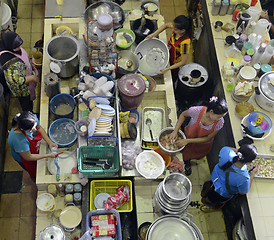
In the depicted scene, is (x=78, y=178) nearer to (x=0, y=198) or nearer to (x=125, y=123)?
(x=125, y=123)

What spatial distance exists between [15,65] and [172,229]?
2.69 meters

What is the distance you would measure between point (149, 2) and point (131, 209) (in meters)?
3.38

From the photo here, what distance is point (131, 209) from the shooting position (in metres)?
3.66

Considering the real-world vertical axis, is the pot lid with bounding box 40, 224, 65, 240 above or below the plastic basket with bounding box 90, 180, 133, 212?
below

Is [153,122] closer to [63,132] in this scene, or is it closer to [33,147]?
[63,132]

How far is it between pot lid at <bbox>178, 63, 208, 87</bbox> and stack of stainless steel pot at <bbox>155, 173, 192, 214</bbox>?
184 cm

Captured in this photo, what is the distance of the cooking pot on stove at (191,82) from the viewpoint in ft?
16.5

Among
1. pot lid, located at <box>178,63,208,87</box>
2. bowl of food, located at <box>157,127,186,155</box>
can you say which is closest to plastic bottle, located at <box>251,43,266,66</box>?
pot lid, located at <box>178,63,208,87</box>

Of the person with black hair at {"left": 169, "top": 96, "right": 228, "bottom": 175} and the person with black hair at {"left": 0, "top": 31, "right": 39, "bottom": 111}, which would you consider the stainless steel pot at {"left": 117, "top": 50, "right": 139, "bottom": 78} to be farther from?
the person with black hair at {"left": 0, "top": 31, "right": 39, "bottom": 111}

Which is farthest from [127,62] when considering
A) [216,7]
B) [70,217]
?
[70,217]

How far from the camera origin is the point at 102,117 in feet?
12.9

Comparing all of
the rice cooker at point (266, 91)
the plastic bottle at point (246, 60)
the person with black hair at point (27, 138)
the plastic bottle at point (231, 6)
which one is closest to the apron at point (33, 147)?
the person with black hair at point (27, 138)

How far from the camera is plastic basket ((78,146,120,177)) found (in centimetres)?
367

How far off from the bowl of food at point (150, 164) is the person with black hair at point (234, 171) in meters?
0.67
